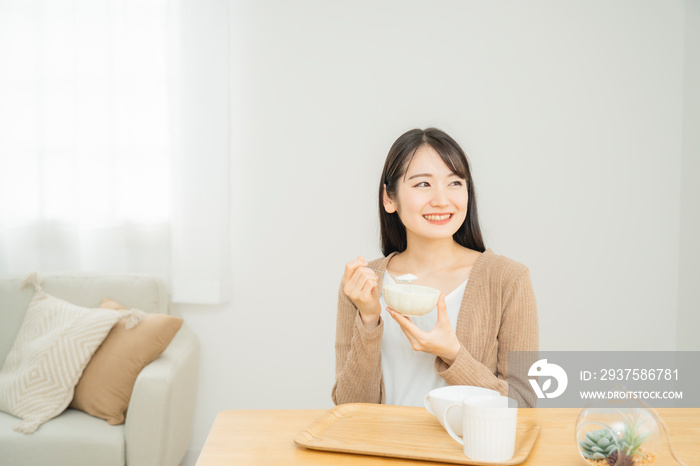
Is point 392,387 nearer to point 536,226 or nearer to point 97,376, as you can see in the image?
point 97,376

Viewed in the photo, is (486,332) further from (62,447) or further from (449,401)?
(62,447)

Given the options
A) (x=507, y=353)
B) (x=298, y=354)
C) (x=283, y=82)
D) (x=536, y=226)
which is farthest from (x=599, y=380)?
(x=283, y=82)

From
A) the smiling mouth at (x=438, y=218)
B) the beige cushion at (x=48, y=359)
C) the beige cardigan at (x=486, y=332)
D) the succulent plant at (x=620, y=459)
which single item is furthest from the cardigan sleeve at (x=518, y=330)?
the beige cushion at (x=48, y=359)

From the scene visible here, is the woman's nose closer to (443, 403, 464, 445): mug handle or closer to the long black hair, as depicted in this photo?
the long black hair

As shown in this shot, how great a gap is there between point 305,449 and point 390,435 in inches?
5.4

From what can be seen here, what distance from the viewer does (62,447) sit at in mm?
2021

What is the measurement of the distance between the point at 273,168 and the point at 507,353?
5.30 ft

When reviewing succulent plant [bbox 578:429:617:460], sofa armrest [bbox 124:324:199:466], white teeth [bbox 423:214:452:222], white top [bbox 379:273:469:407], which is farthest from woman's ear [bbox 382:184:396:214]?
sofa armrest [bbox 124:324:199:466]

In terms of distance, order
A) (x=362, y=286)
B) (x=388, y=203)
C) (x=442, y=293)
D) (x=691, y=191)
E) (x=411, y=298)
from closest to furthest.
Answer: (x=411, y=298), (x=362, y=286), (x=442, y=293), (x=388, y=203), (x=691, y=191)

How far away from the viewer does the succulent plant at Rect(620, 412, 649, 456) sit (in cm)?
77

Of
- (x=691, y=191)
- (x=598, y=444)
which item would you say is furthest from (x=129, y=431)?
(x=691, y=191)

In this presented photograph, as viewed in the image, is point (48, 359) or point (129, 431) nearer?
point (129, 431)

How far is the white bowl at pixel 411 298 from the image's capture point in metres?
1.23

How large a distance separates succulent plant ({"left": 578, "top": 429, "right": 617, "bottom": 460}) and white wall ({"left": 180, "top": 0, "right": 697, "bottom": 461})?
1979 millimetres
